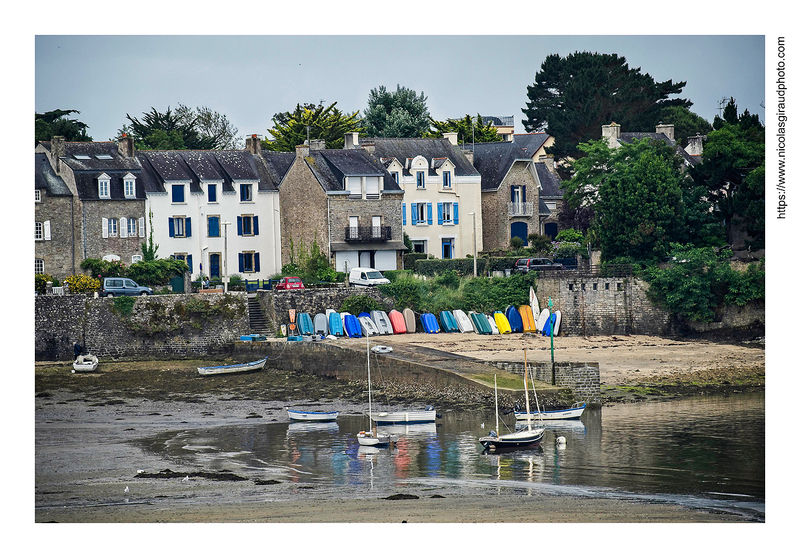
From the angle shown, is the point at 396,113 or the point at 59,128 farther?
the point at 396,113

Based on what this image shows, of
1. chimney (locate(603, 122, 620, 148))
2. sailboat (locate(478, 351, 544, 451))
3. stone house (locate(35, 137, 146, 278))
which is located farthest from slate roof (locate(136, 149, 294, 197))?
sailboat (locate(478, 351, 544, 451))

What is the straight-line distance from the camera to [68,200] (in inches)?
1927

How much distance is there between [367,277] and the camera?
48.6m

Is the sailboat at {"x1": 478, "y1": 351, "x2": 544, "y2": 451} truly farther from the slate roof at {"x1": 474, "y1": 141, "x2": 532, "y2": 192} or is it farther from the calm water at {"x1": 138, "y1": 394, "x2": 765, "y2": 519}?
the slate roof at {"x1": 474, "y1": 141, "x2": 532, "y2": 192}

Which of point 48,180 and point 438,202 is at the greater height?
point 48,180

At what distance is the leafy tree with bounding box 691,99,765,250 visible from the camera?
42.4 metres

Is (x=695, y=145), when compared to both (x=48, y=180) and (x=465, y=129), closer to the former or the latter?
(x=465, y=129)

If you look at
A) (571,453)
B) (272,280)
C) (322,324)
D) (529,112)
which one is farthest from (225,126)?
(571,453)

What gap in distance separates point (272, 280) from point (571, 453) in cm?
2592

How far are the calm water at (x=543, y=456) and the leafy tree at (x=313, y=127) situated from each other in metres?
36.7

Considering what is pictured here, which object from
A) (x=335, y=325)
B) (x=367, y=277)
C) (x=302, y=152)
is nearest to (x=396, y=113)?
(x=302, y=152)

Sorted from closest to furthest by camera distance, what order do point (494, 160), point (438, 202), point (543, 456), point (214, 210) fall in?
1. point (543, 456)
2. point (214, 210)
3. point (438, 202)
4. point (494, 160)

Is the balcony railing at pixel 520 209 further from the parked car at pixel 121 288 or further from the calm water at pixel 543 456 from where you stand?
the calm water at pixel 543 456

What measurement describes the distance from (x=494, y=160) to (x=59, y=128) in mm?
22845
